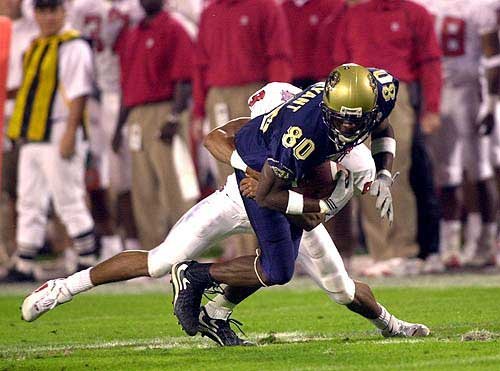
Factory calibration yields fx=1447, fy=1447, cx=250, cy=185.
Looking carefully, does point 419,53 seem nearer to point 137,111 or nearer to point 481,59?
point 481,59

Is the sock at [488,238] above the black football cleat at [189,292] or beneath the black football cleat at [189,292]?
beneath

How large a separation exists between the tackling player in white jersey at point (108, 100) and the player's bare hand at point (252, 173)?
5.34 meters

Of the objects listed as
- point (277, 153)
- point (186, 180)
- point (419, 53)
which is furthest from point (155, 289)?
point (277, 153)

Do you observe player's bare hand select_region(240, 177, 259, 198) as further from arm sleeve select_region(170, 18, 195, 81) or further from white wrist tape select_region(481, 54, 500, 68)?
white wrist tape select_region(481, 54, 500, 68)

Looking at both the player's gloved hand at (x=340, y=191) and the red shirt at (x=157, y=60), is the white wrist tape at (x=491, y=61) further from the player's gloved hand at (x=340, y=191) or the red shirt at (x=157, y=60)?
the player's gloved hand at (x=340, y=191)

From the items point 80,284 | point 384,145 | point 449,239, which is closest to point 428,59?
point 449,239

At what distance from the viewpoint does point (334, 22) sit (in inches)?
431

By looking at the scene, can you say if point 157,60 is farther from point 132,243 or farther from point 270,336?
point 270,336

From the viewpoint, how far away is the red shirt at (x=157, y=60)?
11.0 metres

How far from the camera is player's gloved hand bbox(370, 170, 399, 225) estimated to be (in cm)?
632

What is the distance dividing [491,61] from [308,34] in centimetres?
158

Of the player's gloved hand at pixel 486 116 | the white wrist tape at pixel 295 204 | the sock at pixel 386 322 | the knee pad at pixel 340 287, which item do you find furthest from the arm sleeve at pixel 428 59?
the white wrist tape at pixel 295 204

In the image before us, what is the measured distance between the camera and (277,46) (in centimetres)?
1040

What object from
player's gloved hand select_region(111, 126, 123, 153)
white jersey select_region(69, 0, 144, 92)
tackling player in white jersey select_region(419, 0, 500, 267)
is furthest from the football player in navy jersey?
white jersey select_region(69, 0, 144, 92)
